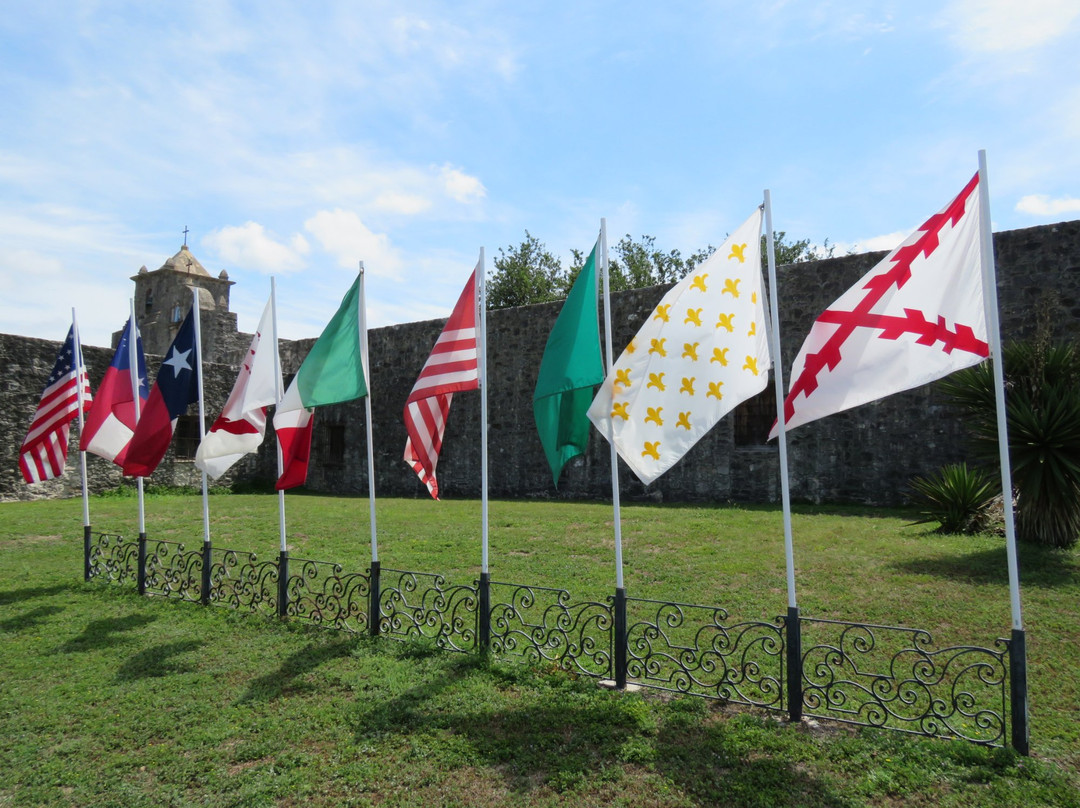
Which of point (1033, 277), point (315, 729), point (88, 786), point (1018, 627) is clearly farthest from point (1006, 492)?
point (1033, 277)

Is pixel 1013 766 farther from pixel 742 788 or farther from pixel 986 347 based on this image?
pixel 986 347

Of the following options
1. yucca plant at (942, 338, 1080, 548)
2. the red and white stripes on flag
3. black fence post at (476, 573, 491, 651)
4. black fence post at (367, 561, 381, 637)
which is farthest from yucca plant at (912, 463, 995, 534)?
black fence post at (367, 561, 381, 637)

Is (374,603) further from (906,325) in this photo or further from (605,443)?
(605,443)

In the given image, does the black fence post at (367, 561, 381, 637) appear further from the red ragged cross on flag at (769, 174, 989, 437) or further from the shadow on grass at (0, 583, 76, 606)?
the shadow on grass at (0, 583, 76, 606)

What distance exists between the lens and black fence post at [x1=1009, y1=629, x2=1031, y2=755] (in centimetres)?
383

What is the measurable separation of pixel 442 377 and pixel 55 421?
5363 millimetres

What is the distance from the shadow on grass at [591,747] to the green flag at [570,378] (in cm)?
150

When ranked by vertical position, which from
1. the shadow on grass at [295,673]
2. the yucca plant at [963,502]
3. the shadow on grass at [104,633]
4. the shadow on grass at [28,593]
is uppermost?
the yucca plant at [963,502]

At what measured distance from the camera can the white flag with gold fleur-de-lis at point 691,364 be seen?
184 inches

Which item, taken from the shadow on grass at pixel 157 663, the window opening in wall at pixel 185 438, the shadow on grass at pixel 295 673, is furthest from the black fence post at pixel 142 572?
the window opening in wall at pixel 185 438

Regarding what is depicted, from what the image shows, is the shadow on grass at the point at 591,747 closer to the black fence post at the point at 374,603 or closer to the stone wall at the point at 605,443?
the black fence post at the point at 374,603

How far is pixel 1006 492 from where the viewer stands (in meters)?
3.95

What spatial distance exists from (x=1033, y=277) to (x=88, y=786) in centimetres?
1190

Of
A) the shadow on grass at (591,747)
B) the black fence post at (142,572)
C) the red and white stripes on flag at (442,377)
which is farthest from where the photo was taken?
the black fence post at (142,572)
